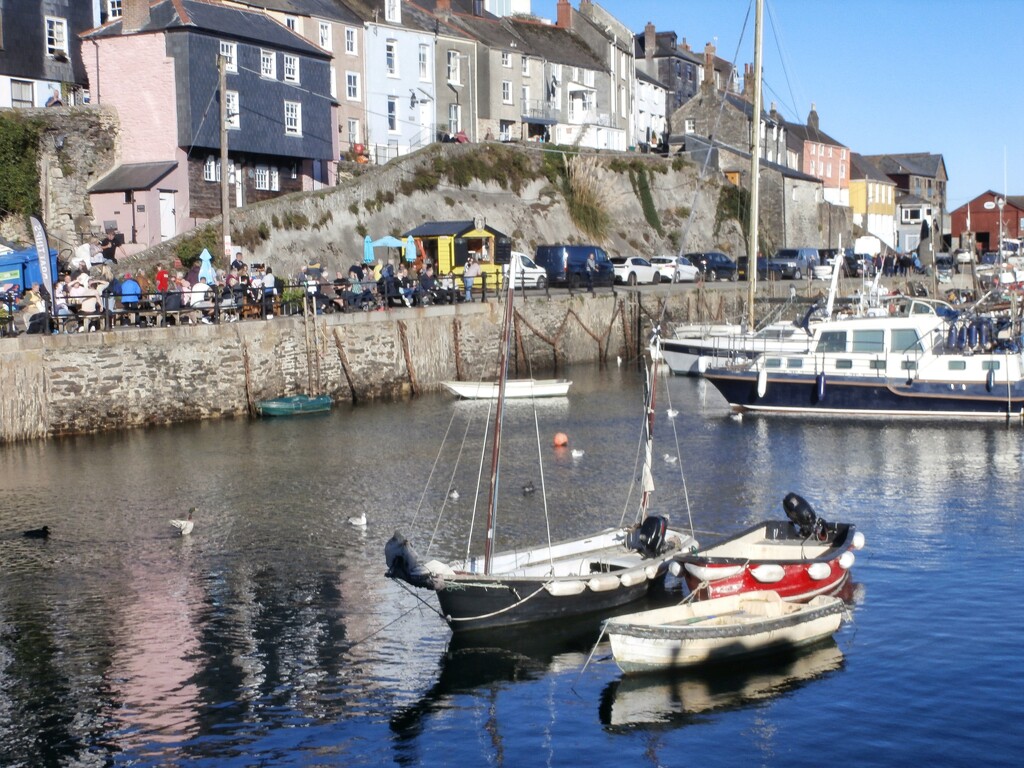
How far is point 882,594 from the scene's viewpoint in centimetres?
1917

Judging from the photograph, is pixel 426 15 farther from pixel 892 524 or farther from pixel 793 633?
pixel 793 633

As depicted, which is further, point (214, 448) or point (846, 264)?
point (846, 264)

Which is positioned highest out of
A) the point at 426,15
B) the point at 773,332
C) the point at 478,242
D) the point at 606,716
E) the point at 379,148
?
the point at 426,15

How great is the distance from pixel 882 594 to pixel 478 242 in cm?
3609

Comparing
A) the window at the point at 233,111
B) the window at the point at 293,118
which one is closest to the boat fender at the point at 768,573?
the window at the point at 233,111

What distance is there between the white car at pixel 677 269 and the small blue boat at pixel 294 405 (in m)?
25.1

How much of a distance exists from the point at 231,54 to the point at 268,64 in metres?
2.35

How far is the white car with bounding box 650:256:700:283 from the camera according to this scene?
5938cm

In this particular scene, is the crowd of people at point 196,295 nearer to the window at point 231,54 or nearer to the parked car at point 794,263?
the window at point 231,54

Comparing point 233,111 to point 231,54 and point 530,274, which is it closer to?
point 231,54

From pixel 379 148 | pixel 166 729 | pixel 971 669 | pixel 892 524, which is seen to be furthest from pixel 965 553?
pixel 379 148

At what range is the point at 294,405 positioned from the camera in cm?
3650


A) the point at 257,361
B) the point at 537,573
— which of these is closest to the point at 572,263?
the point at 257,361

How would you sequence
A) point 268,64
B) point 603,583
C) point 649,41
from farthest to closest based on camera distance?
point 649,41, point 268,64, point 603,583
